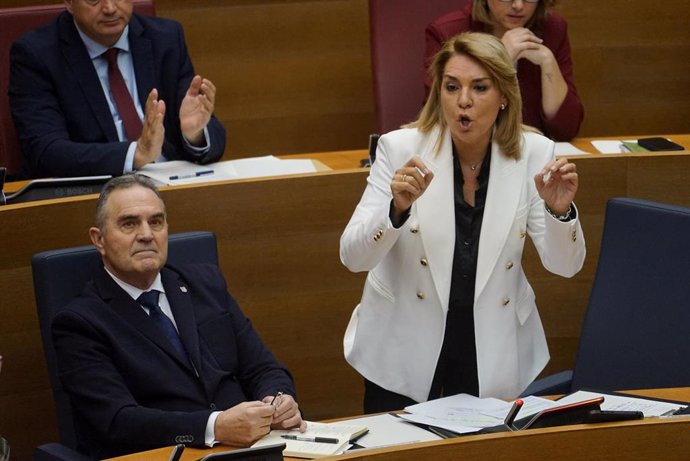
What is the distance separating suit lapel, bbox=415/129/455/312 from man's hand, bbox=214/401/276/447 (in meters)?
0.51

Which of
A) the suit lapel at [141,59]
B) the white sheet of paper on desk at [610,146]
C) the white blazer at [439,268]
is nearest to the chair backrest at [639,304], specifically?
the white blazer at [439,268]

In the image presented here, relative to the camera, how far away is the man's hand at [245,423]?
2002 mm

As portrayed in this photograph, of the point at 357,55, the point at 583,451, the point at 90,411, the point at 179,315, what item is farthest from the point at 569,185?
the point at 357,55

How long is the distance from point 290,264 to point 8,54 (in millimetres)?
1033

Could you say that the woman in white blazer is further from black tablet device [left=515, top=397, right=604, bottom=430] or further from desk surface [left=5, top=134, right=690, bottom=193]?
desk surface [left=5, top=134, right=690, bottom=193]

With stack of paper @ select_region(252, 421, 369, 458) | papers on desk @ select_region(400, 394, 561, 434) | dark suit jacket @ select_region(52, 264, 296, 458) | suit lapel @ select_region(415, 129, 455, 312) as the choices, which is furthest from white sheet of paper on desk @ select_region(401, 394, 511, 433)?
dark suit jacket @ select_region(52, 264, 296, 458)

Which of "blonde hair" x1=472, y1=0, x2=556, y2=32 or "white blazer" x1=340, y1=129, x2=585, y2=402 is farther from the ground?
"blonde hair" x1=472, y1=0, x2=556, y2=32

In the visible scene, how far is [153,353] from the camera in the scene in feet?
7.47

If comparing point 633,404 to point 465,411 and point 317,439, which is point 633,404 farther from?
point 317,439

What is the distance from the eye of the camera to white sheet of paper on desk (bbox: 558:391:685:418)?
2070 mm

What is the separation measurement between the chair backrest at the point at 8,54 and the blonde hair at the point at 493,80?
1.34 m

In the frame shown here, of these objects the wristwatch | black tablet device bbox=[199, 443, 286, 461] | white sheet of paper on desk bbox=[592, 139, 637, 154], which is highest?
white sheet of paper on desk bbox=[592, 139, 637, 154]

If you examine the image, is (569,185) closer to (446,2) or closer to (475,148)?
(475,148)

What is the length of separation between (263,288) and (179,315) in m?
0.63
